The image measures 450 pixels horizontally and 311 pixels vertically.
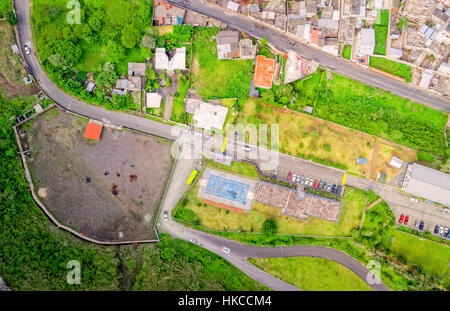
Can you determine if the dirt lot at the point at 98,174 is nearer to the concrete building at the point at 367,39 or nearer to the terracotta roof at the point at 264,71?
the terracotta roof at the point at 264,71

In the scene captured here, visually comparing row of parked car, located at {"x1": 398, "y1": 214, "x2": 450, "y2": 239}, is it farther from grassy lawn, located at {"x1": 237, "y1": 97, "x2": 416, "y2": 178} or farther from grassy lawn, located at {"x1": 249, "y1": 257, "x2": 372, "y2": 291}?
grassy lawn, located at {"x1": 249, "y1": 257, "x2": 372, "y2": 291}

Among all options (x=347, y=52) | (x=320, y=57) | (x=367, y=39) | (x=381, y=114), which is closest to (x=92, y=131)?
(x=320, y=57)

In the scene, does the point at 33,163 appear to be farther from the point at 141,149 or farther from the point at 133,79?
the point at 133,79

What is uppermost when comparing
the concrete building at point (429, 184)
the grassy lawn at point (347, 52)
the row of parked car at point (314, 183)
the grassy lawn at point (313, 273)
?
the grassy lawn at point (347, 52)

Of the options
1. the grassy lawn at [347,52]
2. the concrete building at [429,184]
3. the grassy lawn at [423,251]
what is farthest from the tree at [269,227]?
the grassy lawn at [347,52]

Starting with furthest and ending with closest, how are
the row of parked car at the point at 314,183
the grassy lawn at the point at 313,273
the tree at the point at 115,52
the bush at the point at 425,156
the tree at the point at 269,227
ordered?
the bush at the point at 425,156, the row of parked car at the point at 314,183, the grassy lawn at the point at 313,273, the tree at the point at 115,52, the tree at the point at 269,227

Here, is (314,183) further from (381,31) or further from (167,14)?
(167,14)
